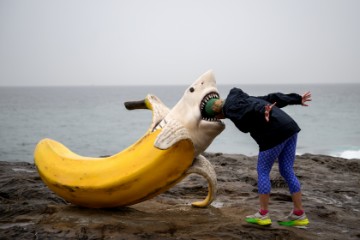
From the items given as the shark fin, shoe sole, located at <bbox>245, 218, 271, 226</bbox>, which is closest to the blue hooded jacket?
the shark fin

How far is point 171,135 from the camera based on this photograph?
12.1 feet

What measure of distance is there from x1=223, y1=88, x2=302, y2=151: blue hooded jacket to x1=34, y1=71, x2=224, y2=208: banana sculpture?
361 mm

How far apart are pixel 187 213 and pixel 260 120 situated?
1.35m

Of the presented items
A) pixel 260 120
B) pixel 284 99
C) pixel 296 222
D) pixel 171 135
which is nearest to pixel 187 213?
pixel 171 135

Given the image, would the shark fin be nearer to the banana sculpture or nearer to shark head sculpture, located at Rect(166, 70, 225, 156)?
the banana sculpture

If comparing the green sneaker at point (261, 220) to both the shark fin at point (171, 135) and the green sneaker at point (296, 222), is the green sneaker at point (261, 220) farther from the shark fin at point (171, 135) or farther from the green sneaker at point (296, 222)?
the shark fin at point (171, 135)

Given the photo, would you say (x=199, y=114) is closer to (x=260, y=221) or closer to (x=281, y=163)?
(x=281, y=163)

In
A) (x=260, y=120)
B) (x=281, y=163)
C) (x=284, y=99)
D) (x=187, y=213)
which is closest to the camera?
(x=260, y=120)

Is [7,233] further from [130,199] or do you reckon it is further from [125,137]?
[125,137]

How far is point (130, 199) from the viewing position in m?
4.00

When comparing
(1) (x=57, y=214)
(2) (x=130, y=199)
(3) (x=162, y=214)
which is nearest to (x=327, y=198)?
(3) (x=162, y=214)

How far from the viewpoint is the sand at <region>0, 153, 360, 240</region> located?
353 cm

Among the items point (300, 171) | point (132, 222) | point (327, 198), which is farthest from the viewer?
point (300, 171)

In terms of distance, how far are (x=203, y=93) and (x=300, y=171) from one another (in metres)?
3.83
